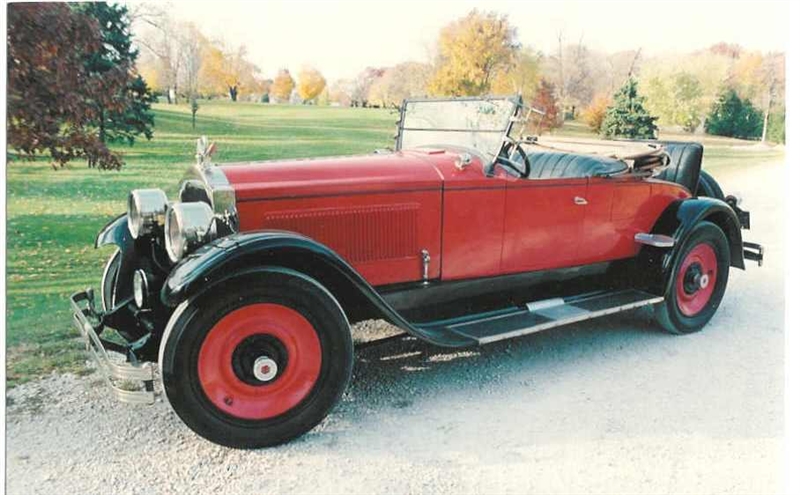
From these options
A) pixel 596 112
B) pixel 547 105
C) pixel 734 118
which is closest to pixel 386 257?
pixel 734 118

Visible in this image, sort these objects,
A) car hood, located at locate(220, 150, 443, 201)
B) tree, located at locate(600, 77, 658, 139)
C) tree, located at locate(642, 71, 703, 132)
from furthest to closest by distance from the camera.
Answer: tree, located at locate(600, 77, 658, 139) → tree, located at locate(642, 71, 703, 132) → car hood, located at locate(220, 150, 443, 201)

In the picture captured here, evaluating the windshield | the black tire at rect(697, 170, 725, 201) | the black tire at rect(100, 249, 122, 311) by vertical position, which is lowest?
the black tire at rect(100, 249, 122, 311)

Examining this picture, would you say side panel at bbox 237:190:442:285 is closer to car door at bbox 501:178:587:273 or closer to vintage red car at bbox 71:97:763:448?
vintage red car at bbox 71:97:763:448

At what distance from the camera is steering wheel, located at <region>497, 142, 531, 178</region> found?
392 centimetres

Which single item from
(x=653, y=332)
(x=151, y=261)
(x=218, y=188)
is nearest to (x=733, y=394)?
(x=653, y=332)

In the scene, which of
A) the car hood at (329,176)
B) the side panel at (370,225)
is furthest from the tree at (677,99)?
the side panel at (370,225)

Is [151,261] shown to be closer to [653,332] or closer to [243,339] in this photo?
[243,339]

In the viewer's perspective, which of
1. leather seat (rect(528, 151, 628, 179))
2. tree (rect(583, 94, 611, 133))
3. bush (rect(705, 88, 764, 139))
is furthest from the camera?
tree (rect(583, 94, 611, 133))

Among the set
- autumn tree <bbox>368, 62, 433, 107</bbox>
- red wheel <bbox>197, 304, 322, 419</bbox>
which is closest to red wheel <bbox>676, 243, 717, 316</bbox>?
autumn tree <bbox>368, 62, 433, 107</bbox>

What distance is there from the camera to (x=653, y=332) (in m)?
4.67

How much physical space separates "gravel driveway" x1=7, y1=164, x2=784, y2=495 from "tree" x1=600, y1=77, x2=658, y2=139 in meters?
3.62

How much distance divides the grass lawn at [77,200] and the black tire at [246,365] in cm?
144

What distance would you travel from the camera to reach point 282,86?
6195 millimetres

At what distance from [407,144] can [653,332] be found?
230 cm
